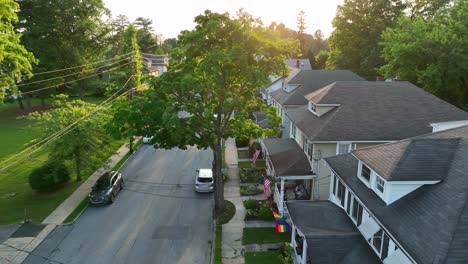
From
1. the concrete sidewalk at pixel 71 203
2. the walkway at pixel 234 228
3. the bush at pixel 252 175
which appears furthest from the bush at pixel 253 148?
the concrete sidewalk at pixel 71 203

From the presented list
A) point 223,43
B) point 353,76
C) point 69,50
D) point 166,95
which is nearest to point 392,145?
point 223,43

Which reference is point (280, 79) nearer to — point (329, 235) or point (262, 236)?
point (262, 236)

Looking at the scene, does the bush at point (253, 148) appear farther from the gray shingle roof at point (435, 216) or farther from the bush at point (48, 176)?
the gray shingle roof at point (435, 216)

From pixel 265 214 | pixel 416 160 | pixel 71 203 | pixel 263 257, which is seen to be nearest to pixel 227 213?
pixel 265 214

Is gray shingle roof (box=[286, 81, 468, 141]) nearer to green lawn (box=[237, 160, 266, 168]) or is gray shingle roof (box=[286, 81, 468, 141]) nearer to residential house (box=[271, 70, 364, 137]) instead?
green lawn (box=[237, 160, 266, 168])

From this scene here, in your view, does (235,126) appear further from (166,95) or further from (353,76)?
(353,76)

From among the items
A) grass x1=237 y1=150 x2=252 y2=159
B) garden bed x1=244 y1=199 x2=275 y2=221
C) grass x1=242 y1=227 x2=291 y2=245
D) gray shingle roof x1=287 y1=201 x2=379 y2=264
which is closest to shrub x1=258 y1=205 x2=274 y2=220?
garden bed x1=244 y1=199 x2=275 y2=221
